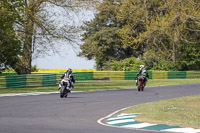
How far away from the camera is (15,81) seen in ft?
113

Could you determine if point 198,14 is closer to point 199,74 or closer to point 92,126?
point 199,74

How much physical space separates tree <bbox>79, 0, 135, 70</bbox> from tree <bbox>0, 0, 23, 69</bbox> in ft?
97.9

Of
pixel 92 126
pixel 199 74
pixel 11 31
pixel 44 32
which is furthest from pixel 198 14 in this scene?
pixel 92 126

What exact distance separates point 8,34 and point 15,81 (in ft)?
13.7

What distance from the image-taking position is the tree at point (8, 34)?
32.5 metres

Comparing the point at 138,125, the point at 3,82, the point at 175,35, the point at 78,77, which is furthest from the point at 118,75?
the point at 138,125

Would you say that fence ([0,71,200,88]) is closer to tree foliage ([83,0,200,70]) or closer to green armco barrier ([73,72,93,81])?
green armco barrier ([73,72,93,81])

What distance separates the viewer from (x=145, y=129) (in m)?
9.84

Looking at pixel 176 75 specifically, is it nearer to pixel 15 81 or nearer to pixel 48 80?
pixel 48 80

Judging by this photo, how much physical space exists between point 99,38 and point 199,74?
17431 mm

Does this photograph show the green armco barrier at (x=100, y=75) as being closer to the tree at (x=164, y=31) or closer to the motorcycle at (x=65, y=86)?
the tree at (x=164, y=31)

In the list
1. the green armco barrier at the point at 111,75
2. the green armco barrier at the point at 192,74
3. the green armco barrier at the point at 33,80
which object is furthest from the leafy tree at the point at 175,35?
the green armco barrier at the point at 33,80

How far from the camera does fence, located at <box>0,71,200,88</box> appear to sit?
34.2m

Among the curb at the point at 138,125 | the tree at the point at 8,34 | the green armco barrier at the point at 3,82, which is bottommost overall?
the curb at the point at 138,125
